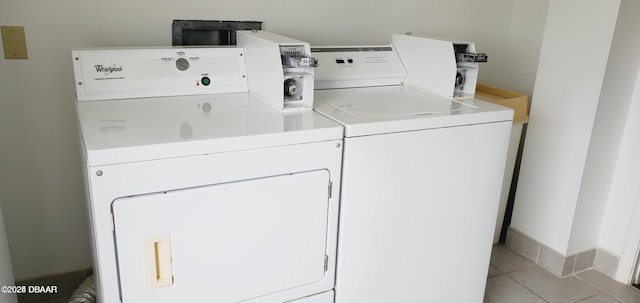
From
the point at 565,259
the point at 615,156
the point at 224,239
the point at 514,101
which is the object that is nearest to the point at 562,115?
the point at 514,101

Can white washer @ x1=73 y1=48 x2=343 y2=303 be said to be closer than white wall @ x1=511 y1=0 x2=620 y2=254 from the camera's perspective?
Yes

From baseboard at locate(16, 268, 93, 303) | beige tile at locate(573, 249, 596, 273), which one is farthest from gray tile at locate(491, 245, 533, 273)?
baseboard at locate(16, 268, 93, 303)

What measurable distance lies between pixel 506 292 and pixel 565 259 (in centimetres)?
38

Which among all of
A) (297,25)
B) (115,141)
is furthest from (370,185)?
(297,25)

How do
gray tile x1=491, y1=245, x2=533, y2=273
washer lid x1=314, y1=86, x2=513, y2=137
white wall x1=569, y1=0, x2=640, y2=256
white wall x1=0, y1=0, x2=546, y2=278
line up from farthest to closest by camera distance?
gray tile x1=491, y1=245, x2=533, y2=273 → white wall x1=569, y1=0, x2=640, y2=256 → white wall x1=0, y1=0, x2=546, y2=278 → washer lid x1=314, y1=86, x2=513, y2=137

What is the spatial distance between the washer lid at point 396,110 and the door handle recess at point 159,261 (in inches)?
24.6

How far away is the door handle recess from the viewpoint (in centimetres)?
132

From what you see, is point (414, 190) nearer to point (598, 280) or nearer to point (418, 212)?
point (418, 212)

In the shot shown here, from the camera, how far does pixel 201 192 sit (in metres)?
1.33

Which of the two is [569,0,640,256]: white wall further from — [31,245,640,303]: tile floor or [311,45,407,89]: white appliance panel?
[311,45,407,89]: white appliance panel

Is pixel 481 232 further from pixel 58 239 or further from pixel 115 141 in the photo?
pixel 58 239

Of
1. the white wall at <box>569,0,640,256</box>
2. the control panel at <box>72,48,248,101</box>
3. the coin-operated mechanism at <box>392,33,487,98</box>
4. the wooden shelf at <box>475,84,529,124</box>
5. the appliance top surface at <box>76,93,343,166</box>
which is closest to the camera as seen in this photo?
the appliance top surface at <box>76,93,343,166</box>

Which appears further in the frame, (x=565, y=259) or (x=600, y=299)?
(x=565, y=259)

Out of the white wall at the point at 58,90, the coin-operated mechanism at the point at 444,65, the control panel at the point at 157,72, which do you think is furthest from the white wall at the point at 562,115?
the control panel at the point at 157,72
